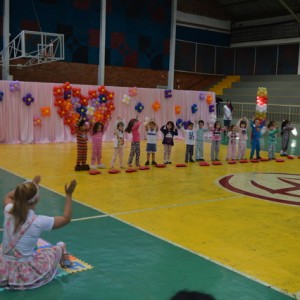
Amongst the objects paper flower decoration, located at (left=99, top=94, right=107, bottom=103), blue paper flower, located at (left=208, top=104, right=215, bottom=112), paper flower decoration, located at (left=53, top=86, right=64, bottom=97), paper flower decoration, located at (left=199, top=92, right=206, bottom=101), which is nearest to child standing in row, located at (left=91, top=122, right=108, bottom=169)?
paper flower decoration, located at (left=53, top=86, right=64, bottom=97)

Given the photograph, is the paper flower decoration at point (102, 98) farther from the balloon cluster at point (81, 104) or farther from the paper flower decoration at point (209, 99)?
the paper flower decoration at point (209, 99)

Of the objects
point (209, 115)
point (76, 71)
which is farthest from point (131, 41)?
point (209, 115)

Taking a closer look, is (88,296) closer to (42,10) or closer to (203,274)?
(203,274)

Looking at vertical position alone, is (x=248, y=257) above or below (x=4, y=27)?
below

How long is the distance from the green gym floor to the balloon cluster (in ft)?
17.4

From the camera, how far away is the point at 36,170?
9.94m

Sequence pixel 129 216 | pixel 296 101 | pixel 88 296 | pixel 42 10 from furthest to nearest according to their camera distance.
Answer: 1. pixel 296 101
2. pixel 42 10
3. pixel 129 216
4. pixel 88 296

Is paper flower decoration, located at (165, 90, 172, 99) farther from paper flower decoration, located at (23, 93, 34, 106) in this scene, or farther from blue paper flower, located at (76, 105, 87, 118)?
paper flower decoration, located at (23, 93, 34, 106)

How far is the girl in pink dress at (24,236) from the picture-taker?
12.1 ft

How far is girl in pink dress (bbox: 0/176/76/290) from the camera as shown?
12.1 feet

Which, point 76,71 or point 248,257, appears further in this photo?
point 76,71

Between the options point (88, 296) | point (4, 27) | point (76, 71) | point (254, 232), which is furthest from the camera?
point (76, 71)

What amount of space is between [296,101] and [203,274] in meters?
21.3

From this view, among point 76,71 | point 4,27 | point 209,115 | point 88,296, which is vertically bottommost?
point 88,296
